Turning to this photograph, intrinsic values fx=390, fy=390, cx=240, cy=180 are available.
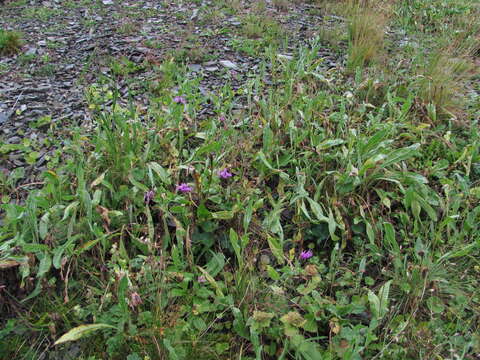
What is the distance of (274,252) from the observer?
2.07m

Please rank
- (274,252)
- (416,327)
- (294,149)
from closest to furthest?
1. (416,327)
2. (274,252)
3. (294,149)

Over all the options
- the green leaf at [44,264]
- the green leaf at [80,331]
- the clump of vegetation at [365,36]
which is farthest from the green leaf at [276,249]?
the clump of vegetation at [365,36]

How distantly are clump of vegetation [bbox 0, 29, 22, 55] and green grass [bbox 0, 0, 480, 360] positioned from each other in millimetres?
1104

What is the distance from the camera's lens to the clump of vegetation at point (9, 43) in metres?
3.61

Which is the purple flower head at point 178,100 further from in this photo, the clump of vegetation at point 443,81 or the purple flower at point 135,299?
the clump of vegetation at point 443,81

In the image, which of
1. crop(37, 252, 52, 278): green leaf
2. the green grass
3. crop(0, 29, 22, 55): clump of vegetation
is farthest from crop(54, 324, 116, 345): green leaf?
crop(0, 29, 22, 55): clump of vegetation

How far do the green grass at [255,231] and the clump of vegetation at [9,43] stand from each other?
1104 mm

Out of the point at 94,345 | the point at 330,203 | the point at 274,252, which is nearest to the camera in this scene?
the point at 94,345

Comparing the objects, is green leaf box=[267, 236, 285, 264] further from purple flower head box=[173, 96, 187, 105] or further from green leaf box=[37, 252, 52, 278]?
purple flower head box=[173, 96, 187, 105]

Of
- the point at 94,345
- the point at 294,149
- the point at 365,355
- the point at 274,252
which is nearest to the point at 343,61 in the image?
the point at 294,149

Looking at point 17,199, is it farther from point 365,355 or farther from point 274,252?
point 365,355

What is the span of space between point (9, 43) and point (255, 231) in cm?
304

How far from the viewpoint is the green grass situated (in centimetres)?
181

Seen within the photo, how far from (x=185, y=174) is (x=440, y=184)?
174 centimetres
